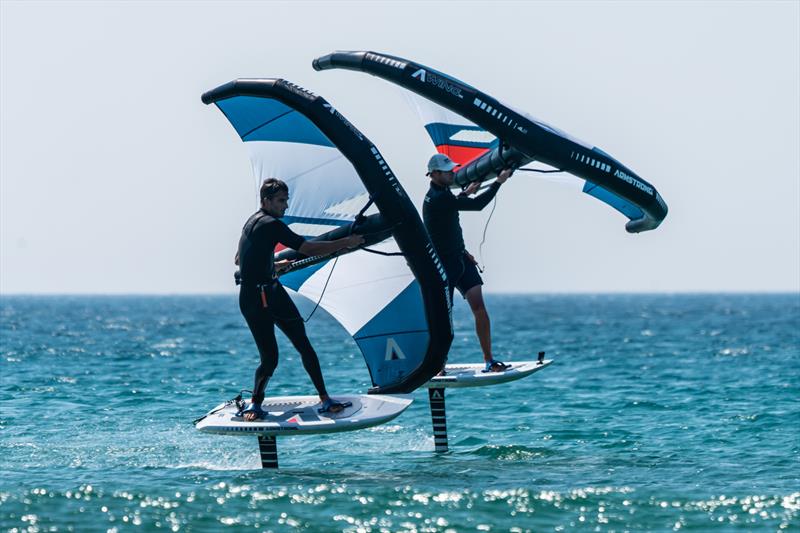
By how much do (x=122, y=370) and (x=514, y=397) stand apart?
41.9ft

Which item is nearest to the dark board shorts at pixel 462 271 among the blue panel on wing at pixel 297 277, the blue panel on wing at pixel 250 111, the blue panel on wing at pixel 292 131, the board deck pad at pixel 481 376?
the board deck pad at pixel 481 376

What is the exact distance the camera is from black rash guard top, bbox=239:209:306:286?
11820 mm

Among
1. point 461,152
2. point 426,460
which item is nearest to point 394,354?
point 426,460

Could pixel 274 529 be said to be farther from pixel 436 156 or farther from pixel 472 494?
pixel 436 156

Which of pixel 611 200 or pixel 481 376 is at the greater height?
pixel 611 200

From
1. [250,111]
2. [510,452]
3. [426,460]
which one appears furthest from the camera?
[510,452]

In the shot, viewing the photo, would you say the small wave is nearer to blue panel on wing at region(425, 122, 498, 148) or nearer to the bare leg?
the bare leg

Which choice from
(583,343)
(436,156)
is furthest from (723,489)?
(583,343)

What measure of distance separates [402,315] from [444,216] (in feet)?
5.47

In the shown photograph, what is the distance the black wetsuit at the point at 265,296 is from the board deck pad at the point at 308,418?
363 millimetres

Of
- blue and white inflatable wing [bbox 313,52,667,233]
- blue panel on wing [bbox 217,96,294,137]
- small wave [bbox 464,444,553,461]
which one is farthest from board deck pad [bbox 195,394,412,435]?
blue panel on wing [bbox 217,96,294,137]

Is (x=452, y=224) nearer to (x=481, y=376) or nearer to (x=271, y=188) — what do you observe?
(x=481, y=376)

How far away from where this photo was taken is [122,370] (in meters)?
31.5

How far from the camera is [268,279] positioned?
12.1 meters
